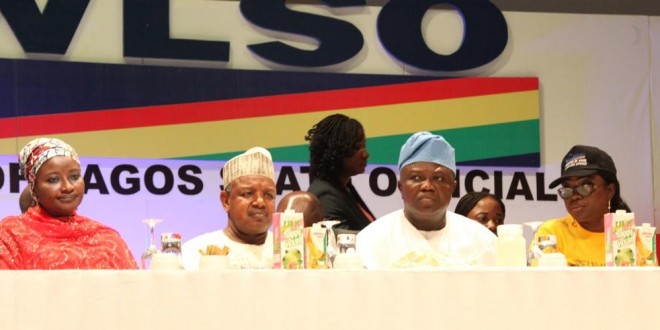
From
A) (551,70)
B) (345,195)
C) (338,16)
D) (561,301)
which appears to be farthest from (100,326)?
(551,70)

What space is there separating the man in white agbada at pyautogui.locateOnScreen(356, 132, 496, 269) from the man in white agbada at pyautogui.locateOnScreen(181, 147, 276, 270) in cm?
30

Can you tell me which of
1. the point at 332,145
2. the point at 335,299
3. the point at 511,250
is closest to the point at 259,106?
the point at 332,145

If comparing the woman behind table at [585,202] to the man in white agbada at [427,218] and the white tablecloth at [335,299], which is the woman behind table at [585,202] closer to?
the man in white agbada at [427,218]

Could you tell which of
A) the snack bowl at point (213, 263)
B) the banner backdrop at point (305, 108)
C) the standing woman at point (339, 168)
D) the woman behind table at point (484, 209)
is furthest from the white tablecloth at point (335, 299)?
the banner backdrop at point (305, 108)

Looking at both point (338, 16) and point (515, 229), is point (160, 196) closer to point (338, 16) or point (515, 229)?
point (338, 16)

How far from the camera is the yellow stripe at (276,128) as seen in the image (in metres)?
5.96

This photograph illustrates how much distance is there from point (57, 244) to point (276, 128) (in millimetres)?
2770

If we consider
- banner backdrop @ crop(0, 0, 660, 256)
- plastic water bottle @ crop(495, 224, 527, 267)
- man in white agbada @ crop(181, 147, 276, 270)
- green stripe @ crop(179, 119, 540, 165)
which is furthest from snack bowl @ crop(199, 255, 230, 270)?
green stripe @ crop(179, 119, 540, 165)

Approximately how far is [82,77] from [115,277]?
11.5ft

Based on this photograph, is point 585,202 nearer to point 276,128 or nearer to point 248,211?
point 248,211

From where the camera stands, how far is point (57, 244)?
11.4 ft

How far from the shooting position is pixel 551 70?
656 cm

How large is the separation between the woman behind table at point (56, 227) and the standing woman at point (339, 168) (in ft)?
3.23

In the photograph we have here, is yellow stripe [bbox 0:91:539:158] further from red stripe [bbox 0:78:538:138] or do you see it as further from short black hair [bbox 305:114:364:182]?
short black hair [bbox 305:114:364:182]
